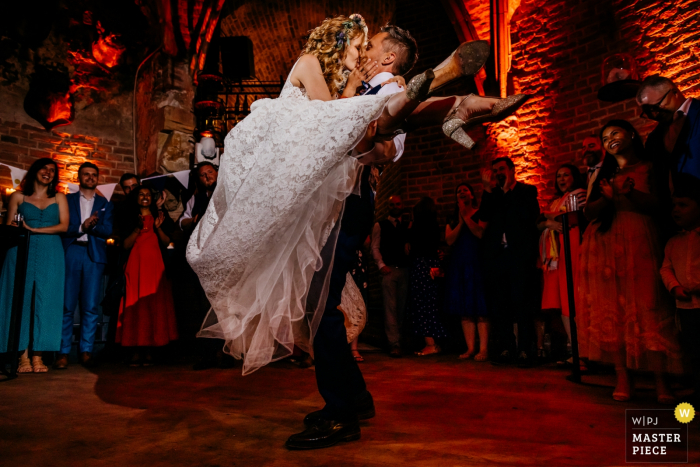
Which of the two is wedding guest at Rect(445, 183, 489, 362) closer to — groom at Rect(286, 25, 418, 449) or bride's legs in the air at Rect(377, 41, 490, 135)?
groom at Rect(286, 25, 418, 449)

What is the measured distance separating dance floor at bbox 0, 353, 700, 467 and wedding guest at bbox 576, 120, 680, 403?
0.25 m

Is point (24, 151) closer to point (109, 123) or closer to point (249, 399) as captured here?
point (109, 123)

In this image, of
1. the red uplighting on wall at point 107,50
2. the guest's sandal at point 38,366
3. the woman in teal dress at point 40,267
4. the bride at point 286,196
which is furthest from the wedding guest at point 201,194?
the bride at point 286,196

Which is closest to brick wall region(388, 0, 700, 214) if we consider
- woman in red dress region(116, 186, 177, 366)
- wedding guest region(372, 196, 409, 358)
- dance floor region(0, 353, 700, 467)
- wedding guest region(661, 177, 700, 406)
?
wedding guest region(372, 196, 409, 358)

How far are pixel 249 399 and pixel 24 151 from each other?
446 cm

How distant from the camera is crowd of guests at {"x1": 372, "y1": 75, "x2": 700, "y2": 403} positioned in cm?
278

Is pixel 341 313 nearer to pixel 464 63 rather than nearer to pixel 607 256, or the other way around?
pixel 464 63

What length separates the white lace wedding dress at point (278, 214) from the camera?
6.40 ft

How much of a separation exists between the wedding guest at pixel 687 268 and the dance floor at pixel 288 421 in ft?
1.54

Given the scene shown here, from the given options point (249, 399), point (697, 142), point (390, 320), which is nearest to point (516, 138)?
point (390, 320)

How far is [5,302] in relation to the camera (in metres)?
4.44

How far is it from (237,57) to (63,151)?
4575 mm

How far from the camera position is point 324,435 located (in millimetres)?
2023

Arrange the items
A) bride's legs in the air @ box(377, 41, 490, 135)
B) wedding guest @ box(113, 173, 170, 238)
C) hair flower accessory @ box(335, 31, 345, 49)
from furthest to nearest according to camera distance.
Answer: wedding guest @ box(113, 173, 170, 238)
hair flower accessory @ box(335, 31, 345, 49)
bride's legs in the air @ box(377, 41, 490, 135)
